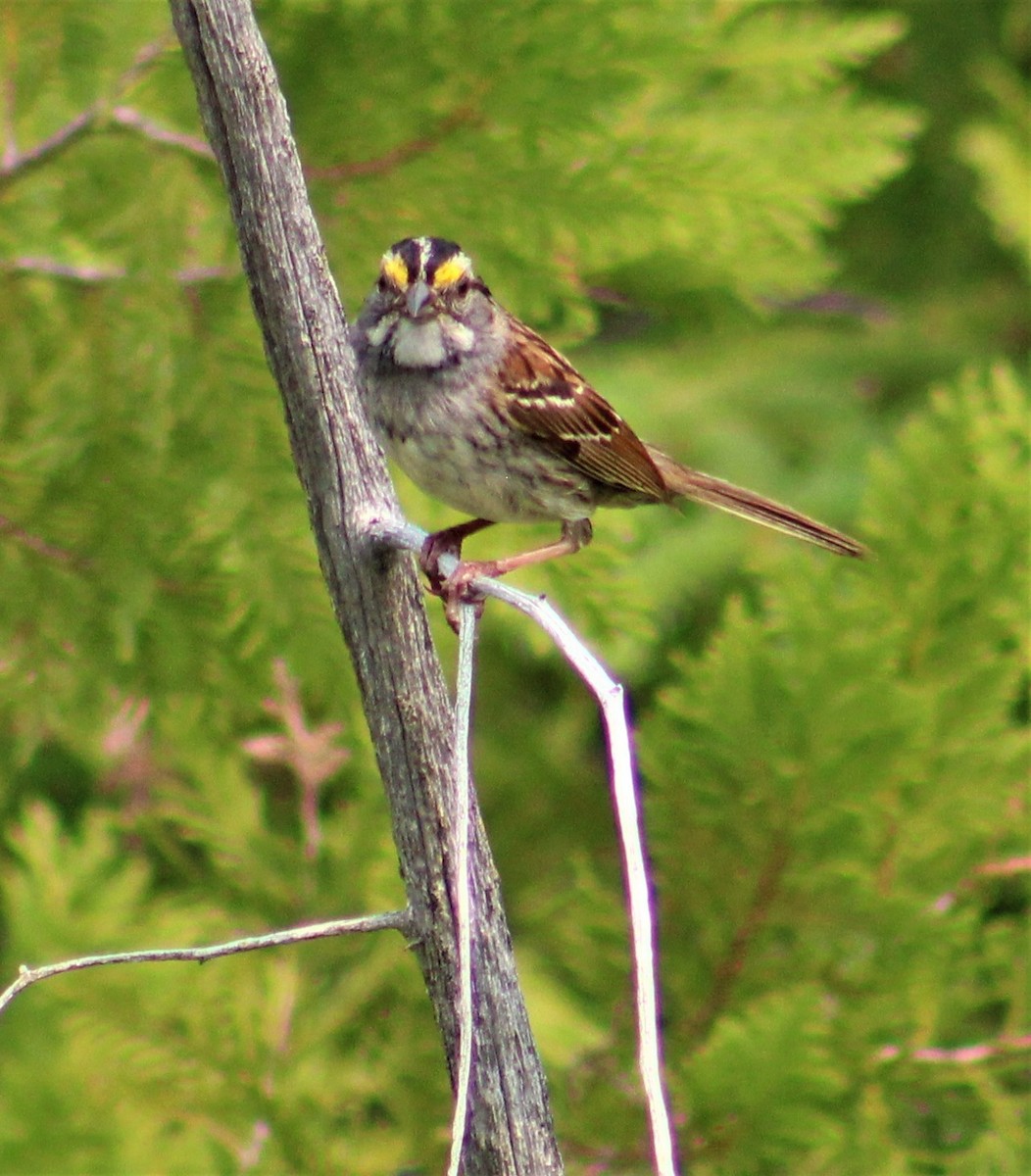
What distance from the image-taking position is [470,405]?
2822 mm

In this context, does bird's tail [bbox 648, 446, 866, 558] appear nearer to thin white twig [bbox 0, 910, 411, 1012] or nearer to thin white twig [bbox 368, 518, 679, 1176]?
thin white twig [bbox 368, 518, 679, 1176]

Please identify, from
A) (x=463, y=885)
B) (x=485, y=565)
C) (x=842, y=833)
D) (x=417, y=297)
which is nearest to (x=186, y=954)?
(x=463, y=885)

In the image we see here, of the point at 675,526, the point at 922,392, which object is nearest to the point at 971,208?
the point at 922,392

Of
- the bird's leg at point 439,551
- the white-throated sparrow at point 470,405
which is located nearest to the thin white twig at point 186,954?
the bird's leg at point 439,551

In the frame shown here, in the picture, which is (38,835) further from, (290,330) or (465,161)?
(290,330)

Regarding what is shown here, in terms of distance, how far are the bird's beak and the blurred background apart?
0.37 metres

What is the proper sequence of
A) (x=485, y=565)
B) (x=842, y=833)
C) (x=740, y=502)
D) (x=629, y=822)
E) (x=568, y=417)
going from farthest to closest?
1. (x=740, y=502)
2. (x=842, y=833)
3. (x=568, y=417)
4. (x=485, y=565)
5. (x=629, y=822)

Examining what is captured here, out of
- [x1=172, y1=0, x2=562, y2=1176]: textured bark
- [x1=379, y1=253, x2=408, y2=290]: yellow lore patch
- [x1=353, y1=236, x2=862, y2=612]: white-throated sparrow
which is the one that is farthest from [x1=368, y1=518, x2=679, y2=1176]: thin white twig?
[x1=379, y1=253, x2=408, y2=290]: yellow lore patch

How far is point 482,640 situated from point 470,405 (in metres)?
1.23

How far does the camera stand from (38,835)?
12.5 feet

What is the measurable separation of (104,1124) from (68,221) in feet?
6.03

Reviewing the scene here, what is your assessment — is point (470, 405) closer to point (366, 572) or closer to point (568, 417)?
point (568, 417)

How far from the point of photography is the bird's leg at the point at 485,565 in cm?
213

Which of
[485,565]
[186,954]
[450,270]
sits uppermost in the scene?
[450,270]
